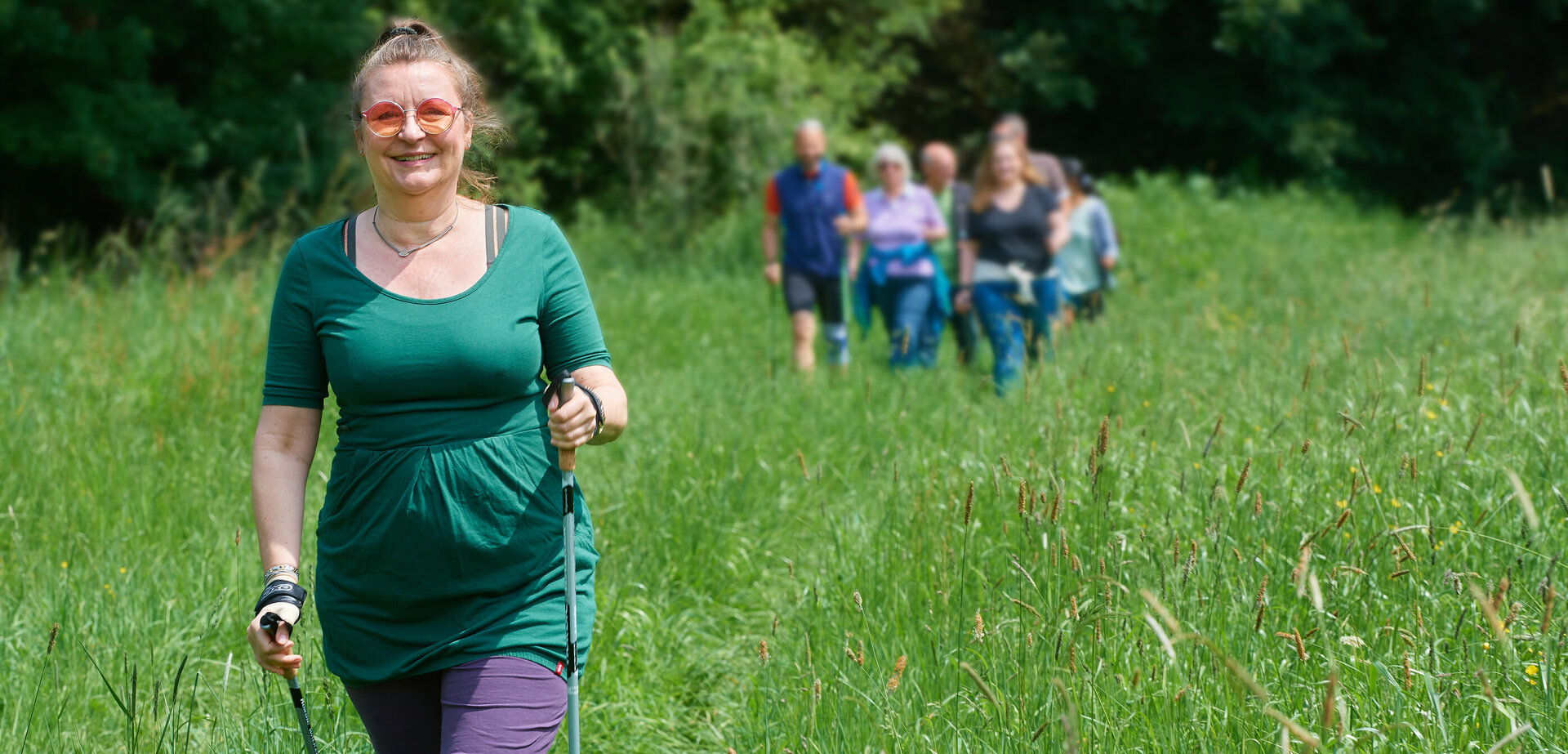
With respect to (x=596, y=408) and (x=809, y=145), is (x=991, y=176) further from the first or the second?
(x=596, y=408)

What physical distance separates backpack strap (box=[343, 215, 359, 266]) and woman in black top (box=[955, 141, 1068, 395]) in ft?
17.1

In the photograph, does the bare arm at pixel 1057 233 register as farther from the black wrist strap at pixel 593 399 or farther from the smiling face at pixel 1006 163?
the black wrist strap at pixel 593 399

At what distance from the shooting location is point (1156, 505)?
3850 mm

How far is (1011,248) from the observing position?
7.39 m

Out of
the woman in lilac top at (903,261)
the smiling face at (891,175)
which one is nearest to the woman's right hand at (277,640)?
the woman in lilac top at (903,261)

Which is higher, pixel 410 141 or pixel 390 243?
pixel 410 141

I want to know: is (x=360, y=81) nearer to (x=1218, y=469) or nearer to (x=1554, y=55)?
(x=1218, y=469)

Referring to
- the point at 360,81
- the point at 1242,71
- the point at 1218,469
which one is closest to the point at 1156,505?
the point at 1218,469

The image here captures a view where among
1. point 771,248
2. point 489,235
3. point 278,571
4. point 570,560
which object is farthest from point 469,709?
point 771,248

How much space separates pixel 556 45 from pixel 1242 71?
1178 centimetres

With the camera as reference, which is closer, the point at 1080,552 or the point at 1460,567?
the point at 1460,567

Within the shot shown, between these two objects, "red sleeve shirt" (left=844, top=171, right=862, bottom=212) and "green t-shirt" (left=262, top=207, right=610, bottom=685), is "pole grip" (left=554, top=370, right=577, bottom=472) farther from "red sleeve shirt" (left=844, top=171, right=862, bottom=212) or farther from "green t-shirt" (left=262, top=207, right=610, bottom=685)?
"red sleeve shirt" (left=844, top=171, right=862, bottom=212)

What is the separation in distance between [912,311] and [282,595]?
6.36m

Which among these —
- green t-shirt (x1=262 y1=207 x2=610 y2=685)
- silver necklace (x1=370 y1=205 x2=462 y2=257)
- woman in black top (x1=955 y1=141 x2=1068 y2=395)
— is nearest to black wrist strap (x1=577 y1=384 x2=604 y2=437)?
green t-shirt (x1=262 y1=207 x2=610 y2=685)
